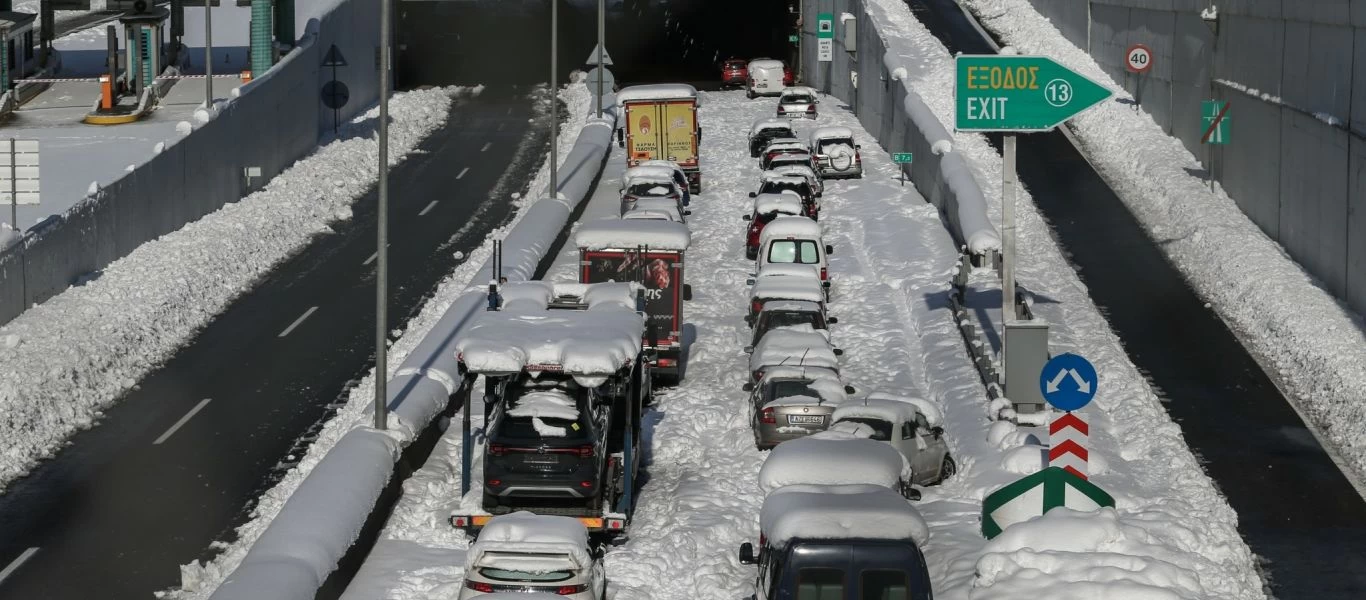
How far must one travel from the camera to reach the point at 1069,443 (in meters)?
22.3

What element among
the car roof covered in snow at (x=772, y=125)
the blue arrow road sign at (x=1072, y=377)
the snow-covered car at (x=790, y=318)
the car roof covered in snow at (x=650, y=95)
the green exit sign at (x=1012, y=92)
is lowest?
the snow-covered car at (x=790, y=318)

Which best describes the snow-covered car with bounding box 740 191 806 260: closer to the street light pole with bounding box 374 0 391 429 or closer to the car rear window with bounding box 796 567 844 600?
the street light pole with bounding box 374 0 391 429

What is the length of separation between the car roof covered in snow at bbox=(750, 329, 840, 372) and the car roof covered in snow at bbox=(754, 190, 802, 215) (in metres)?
13.1

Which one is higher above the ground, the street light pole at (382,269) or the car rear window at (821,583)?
the street light pole at (382,269)

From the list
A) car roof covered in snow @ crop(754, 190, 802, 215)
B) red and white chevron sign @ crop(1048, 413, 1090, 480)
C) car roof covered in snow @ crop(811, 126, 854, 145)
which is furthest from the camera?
car roof covered in snow @ crop(811, 126, 854, 145)

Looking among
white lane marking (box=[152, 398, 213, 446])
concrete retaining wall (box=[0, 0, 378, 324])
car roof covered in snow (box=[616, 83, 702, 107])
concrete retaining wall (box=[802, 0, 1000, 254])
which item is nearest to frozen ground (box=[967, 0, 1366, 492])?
concrete retaining wall (box=[802, 0, 1000, 254])

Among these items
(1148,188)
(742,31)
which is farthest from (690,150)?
(742,31)

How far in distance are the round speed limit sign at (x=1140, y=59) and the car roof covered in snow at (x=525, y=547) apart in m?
44.1

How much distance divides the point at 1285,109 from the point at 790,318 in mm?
16099

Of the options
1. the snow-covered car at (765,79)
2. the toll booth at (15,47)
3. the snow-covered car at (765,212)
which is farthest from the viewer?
the snow-covered car at (765,79)

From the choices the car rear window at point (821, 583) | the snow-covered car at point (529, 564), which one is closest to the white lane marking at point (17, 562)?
the snow-covered car at point (529, 564)

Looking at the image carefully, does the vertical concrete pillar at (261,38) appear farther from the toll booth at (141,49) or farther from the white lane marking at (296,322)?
the white lane marking at (296,322)

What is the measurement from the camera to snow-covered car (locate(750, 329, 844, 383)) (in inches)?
1175

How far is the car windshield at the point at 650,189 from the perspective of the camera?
47.1 metres
